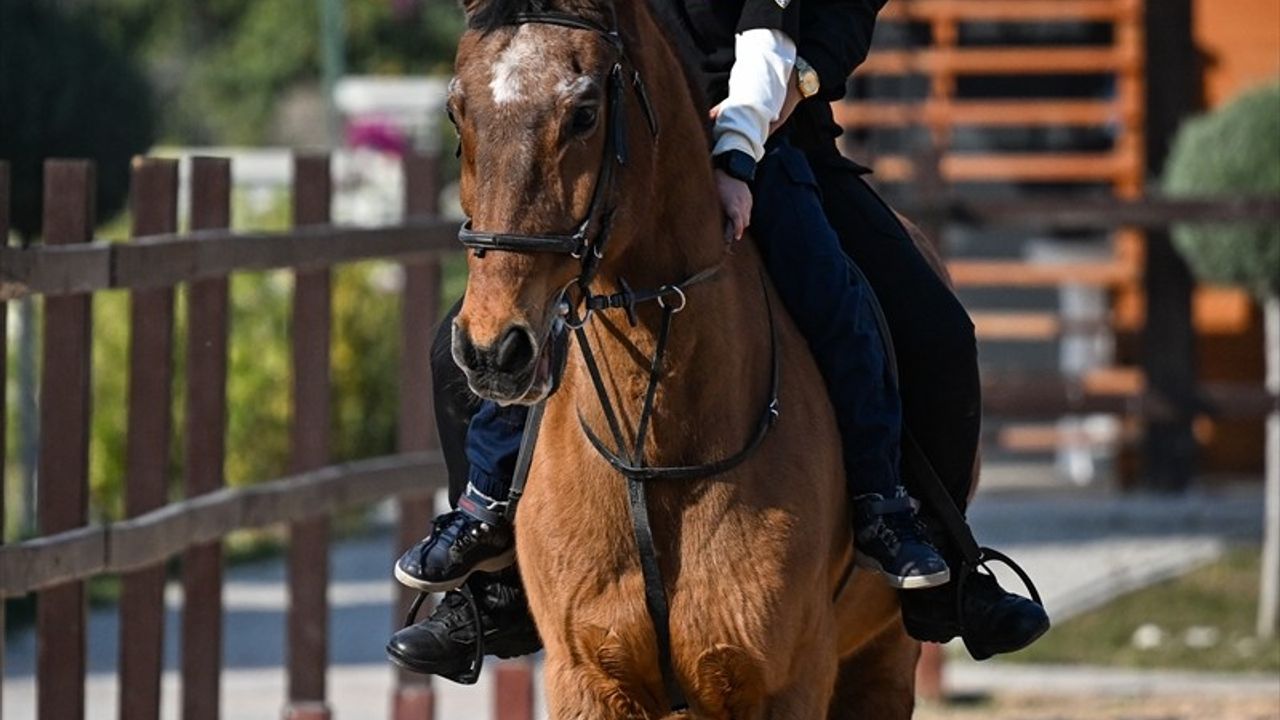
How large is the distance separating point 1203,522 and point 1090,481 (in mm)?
1506

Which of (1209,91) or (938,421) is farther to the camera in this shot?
(1209,91)

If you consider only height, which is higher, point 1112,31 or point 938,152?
point 1112,31

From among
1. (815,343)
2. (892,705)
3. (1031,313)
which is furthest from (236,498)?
(1031,313)

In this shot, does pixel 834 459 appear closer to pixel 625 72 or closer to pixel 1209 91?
pixel 625 72

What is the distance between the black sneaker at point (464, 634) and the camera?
508cm

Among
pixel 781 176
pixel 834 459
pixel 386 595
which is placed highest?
pixel 781 176

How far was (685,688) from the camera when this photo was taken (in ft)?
14.6

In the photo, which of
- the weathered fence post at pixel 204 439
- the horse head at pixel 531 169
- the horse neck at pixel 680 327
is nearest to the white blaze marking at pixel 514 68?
the horse head at pixel 531 169

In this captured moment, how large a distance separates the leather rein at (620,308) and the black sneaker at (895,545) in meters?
0.39

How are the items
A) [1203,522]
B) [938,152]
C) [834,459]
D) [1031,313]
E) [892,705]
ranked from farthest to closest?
[1031,313] → [1203,522] → [938,152] → [892,705] → [834,459]

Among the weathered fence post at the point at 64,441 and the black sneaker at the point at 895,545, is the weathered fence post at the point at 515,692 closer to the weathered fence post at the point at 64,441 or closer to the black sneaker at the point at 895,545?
the weathered fence post at the point at 64,441

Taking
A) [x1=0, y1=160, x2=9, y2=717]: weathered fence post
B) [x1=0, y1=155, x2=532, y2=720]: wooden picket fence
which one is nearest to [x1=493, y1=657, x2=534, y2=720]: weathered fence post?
[x1=0, y1=155, x2=532, y2=720]: wooden picket fence

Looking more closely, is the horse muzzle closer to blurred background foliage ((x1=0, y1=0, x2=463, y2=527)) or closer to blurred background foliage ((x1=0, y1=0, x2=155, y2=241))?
blurred background foliage ((x1=0, y1=0, x2=463, y2=527))

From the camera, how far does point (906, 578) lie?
4754 millimetres
